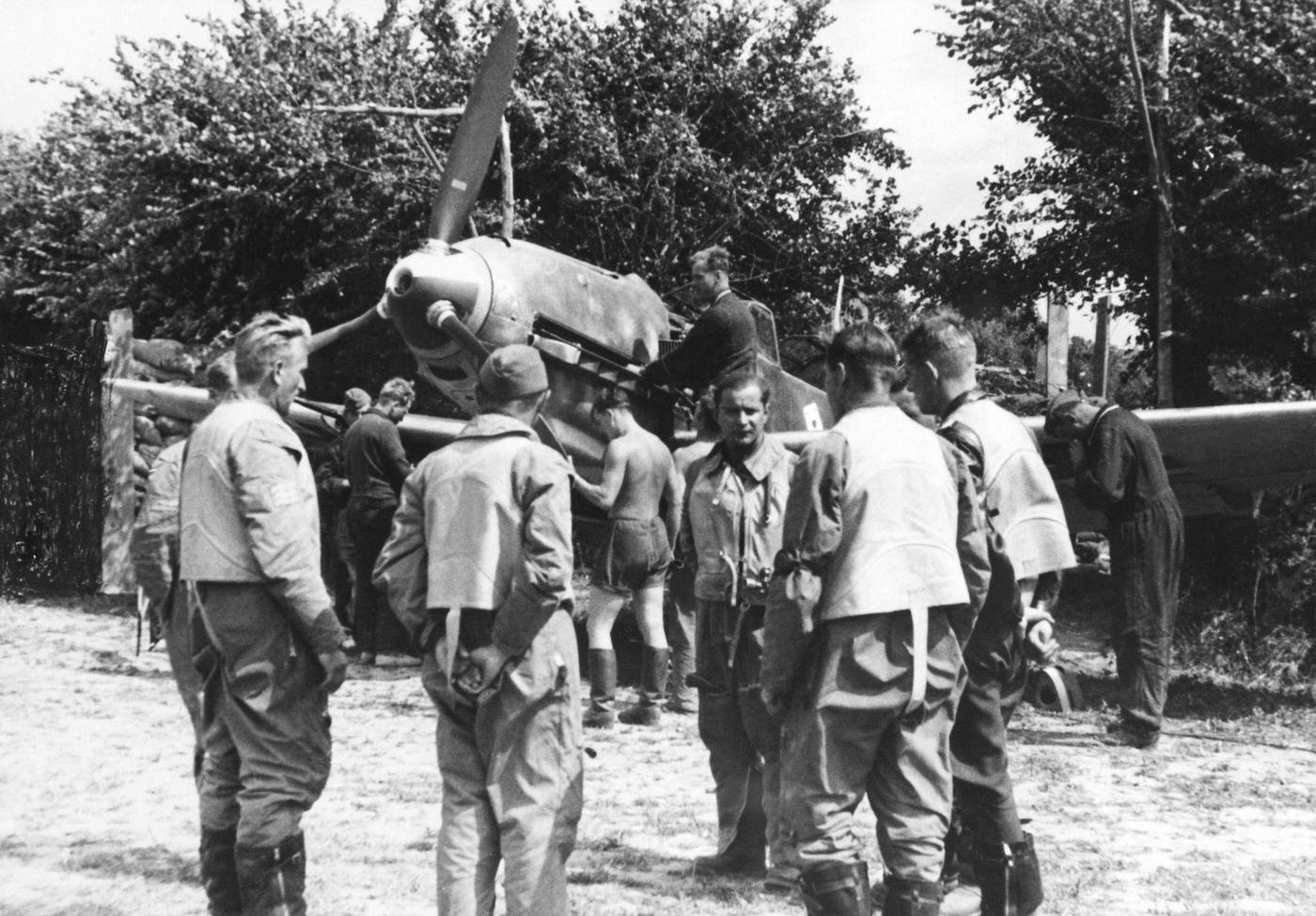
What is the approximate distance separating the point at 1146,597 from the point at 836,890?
4604mm

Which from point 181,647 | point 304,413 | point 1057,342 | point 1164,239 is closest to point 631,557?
point 181,647

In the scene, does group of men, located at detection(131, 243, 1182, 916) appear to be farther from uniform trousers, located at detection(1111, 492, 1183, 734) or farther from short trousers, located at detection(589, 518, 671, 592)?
uniform trousers, located at detection(1111, 492, 1183, 734)

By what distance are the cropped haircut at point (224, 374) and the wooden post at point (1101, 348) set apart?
9.21 metres

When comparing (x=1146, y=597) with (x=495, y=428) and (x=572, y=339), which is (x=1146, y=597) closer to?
(x=572, y=339)

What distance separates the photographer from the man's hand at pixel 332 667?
3908 millimetres

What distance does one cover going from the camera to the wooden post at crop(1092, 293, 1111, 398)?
12.0 m

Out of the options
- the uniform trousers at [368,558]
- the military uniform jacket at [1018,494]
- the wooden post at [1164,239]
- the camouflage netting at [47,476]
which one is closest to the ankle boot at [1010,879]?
the military uniform jacket at [1018,494]

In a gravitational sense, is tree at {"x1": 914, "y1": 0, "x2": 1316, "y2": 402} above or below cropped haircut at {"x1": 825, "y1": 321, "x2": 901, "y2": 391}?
above

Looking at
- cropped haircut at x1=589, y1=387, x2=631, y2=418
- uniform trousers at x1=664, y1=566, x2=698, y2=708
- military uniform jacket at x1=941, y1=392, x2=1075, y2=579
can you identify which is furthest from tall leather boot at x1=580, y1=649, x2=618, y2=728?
military uniform jacket at x1=941, y1=392, x2=1075, y2=579

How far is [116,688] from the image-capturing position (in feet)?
28.7

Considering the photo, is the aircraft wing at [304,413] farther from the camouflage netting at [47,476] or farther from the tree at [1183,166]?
the tree at [1183,166]

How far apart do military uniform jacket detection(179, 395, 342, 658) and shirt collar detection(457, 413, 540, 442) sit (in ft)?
1.88

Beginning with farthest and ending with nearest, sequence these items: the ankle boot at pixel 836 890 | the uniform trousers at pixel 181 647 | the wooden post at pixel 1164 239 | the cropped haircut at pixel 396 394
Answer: the wooden post at pixel 1164 239 → the cropped haircut at pixel 396 394 → the uniform trousers at pixel 181 647 → the ankle boot at pixel 836 890

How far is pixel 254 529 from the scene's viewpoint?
384 cm
